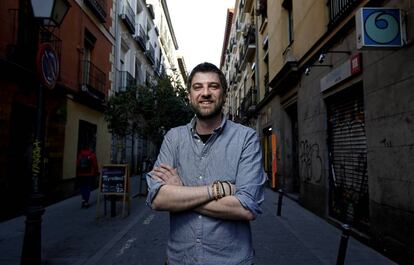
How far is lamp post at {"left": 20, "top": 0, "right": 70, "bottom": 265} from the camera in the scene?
14.8ft

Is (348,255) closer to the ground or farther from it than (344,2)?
closer to the ground

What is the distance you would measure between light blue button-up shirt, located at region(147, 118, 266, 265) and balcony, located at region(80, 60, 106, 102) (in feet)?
38.4

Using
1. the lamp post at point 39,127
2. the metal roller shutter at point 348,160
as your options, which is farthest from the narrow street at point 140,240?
the lamp post at point 39,127

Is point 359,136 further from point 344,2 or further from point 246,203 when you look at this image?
point 246,203

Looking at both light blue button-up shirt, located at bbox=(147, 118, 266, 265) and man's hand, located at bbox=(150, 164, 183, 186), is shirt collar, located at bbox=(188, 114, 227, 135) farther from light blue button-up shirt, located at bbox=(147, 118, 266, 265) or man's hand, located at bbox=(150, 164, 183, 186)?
man's hand, located at bbox=(150, 164, 183, 186)

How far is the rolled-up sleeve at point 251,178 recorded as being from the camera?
1.91m

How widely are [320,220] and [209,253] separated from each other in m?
7.72

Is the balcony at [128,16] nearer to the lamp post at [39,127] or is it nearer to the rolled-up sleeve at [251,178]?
the lamp post at [39,127]

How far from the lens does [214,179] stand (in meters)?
1.98

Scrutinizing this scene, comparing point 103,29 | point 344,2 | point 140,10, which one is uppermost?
point 140,10

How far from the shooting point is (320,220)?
885 centimetres

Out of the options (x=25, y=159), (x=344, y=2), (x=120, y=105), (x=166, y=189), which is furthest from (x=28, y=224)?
(x=120, y=105)

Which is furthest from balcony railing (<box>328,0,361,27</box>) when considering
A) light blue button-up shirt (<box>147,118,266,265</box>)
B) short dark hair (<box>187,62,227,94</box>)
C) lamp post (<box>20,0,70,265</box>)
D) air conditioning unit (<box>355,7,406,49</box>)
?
light blue button-up shirt (<box>147,118,266,265</box>)

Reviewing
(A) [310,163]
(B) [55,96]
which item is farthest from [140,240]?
(B) [55,96]
